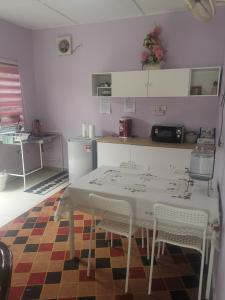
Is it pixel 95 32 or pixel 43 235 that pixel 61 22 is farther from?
pixel 43 235

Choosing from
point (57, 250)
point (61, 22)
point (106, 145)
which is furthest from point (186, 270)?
point (61, 22)

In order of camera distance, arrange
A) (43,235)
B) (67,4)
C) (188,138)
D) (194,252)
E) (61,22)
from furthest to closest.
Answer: (61,22), (188,138), (67,4), (43,235), (194,252)

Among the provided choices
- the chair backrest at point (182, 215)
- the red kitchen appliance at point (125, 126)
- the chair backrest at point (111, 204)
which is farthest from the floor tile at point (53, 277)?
the red kitchen appliance at point (125, 126)

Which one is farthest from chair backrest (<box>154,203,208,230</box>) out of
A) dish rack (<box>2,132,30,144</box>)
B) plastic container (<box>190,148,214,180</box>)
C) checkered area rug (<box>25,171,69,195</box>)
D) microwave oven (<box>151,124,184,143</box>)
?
dish rack (<box>2,132,30,144</box>)

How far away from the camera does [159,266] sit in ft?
6.93

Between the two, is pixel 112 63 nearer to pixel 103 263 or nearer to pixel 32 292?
pixel 103 263

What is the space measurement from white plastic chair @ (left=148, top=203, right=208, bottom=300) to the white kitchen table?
7cm

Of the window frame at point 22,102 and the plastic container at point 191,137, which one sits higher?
the window frame at point 22,102

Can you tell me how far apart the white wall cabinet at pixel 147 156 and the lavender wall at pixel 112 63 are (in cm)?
55

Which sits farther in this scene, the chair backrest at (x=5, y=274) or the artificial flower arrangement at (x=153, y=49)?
the artificial flower arrangement at (x=153, y=49)

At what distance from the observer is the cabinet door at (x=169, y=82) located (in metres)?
3.25

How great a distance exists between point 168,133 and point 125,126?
28.8 inches

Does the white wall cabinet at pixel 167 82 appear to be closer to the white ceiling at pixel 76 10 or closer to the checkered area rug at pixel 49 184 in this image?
the white ceiling at pixel 76 10

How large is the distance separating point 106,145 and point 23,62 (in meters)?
2.17
